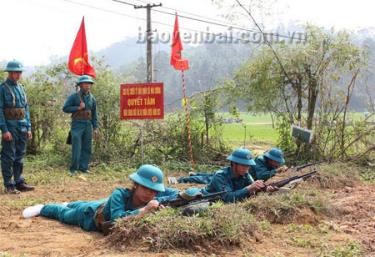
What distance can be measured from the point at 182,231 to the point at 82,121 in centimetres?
578

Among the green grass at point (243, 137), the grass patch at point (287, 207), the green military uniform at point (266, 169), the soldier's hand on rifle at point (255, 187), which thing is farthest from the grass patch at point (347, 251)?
the green grass at point (243, 137)

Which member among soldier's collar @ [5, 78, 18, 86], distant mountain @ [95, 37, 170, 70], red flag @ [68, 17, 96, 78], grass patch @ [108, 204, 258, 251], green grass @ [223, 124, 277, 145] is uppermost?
distant mountain @ [95, 37, 170, 70]

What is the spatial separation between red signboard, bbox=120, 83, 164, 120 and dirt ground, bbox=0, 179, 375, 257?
3.52 metres

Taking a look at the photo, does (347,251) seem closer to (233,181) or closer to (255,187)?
(255,187)

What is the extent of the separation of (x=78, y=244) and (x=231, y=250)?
144cm

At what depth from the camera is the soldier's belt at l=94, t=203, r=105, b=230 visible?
16.9 feet

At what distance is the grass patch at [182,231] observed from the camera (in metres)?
4.28

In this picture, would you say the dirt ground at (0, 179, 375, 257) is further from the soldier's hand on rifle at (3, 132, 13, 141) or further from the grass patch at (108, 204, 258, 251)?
the soldier's hand on rifle at (3, 132, 13, 141)

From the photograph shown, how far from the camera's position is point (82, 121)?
9672 millimetres

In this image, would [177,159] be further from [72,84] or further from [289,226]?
[289,226]

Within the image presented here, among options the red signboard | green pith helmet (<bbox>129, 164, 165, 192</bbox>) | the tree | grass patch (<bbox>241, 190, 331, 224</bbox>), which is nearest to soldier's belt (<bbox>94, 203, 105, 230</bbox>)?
green pith helmet (<bbox>129, 164, 165, 192</bbox>)

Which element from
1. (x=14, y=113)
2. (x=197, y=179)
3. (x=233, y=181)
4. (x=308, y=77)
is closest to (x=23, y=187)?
(x=14, y=113)

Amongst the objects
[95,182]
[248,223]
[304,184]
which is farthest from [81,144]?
[248,223]

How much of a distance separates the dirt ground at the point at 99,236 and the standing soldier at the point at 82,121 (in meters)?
2.50
